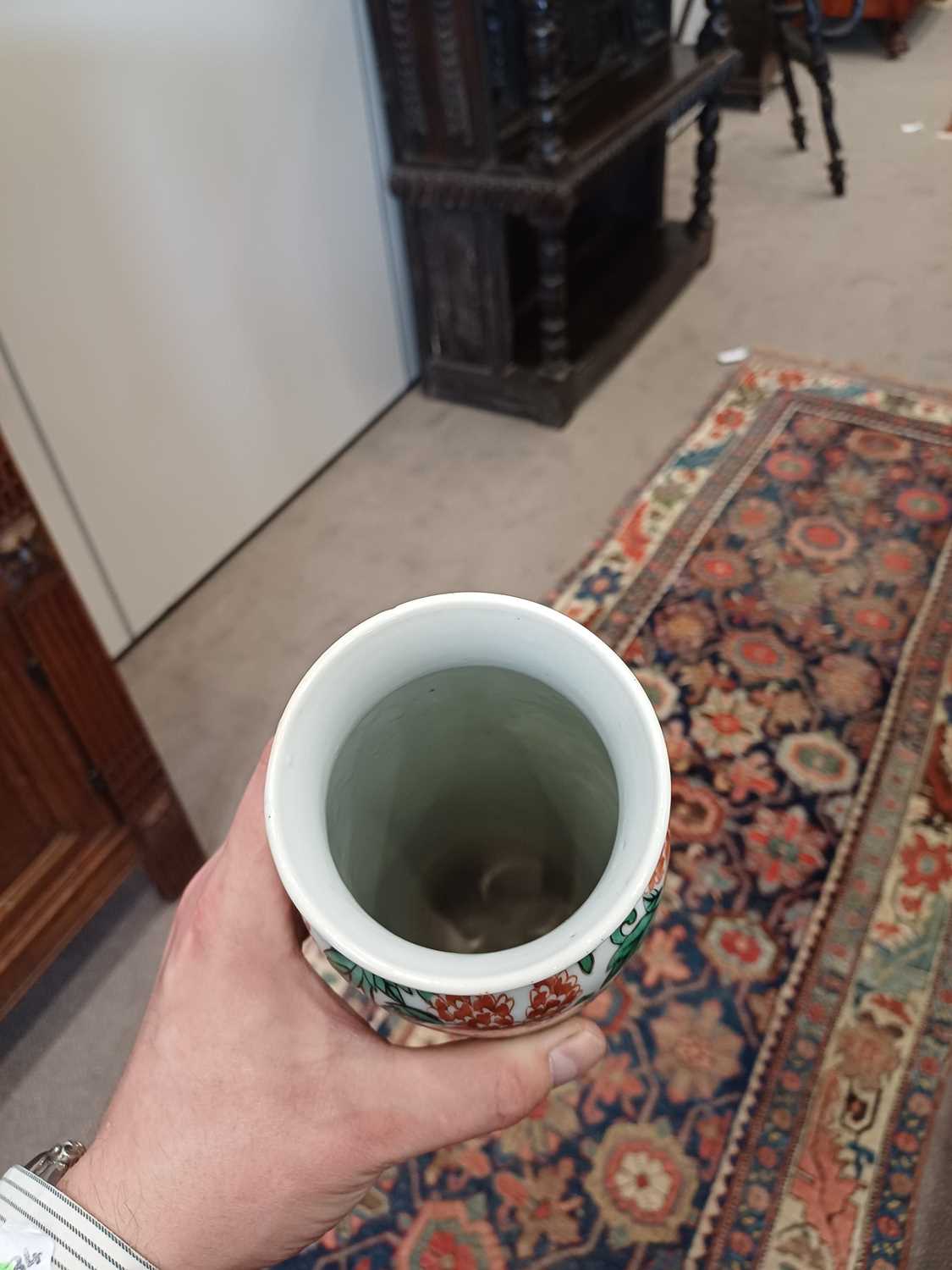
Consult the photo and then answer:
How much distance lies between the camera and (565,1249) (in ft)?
2.85

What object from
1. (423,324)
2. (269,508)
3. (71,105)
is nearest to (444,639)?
(71,105)

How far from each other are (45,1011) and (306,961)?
0.71 m

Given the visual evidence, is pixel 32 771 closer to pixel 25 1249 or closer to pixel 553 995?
pixel 25 1249

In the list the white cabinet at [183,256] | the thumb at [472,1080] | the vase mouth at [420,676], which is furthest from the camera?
the white cabinet at [183,256]

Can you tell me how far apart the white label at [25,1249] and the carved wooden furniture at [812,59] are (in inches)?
108

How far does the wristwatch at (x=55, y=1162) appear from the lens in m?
0.55

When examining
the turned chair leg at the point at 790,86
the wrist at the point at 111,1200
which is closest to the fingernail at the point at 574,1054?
the wrist at the point at 111,1200

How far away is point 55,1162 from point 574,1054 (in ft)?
1.08

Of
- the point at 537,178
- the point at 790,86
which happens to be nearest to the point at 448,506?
the point at 537,178

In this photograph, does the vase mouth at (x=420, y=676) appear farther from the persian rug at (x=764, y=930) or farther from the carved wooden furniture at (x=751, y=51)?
the carved wooden furniture at (x=751, y=51)

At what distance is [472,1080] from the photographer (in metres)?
0.51

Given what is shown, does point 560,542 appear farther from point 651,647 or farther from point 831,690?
point 831,690

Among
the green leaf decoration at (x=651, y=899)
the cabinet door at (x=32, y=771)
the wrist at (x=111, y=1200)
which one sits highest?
the green leaf decoration at (x=651, y=899)

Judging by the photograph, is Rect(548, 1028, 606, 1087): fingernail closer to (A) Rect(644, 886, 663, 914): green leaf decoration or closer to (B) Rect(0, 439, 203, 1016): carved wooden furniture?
(A) Rect(644, 886, 663, 914): green leaf decoration
